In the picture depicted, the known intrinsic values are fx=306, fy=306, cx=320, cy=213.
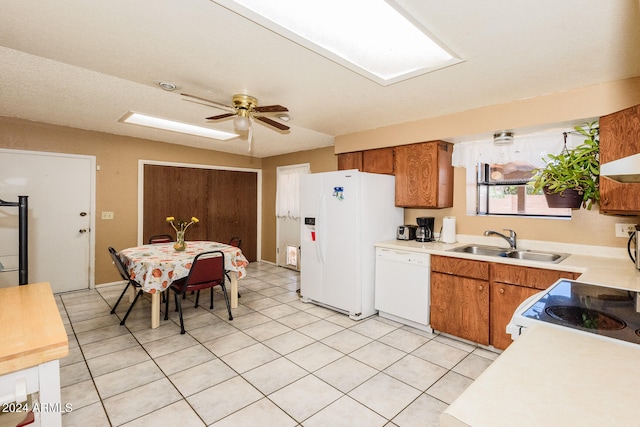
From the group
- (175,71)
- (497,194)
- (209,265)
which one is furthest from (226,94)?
(497,194)

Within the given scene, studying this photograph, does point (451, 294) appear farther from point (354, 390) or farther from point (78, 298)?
point (78, 298)

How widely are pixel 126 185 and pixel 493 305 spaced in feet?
16.5

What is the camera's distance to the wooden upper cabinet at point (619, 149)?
79.3 inches

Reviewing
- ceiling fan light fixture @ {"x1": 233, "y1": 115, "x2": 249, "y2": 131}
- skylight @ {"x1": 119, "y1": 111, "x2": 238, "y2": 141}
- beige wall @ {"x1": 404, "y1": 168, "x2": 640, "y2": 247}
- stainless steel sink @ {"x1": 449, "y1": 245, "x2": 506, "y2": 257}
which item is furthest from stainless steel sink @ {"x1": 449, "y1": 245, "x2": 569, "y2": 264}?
skylight @ {"x1": 119, "y1": 111, "x2": 238, "y2": 141}

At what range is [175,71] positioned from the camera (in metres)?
2.30

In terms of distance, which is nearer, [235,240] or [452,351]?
[452,351]

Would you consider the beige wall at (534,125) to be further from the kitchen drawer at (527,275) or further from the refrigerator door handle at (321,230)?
the refrigerator door handle at (321,230)

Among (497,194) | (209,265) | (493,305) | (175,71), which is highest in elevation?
(175,71)

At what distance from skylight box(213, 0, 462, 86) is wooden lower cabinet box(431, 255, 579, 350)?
1712mm

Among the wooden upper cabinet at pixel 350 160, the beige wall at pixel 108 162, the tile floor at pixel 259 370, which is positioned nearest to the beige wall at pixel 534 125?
the wooden upper cabinet at pixel 350 160

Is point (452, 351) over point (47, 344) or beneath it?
beneath

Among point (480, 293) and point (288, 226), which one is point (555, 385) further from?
point (288, 226)

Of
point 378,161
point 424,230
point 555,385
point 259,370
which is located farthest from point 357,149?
point 555,385

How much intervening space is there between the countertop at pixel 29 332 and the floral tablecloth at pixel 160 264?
5.02 ft
